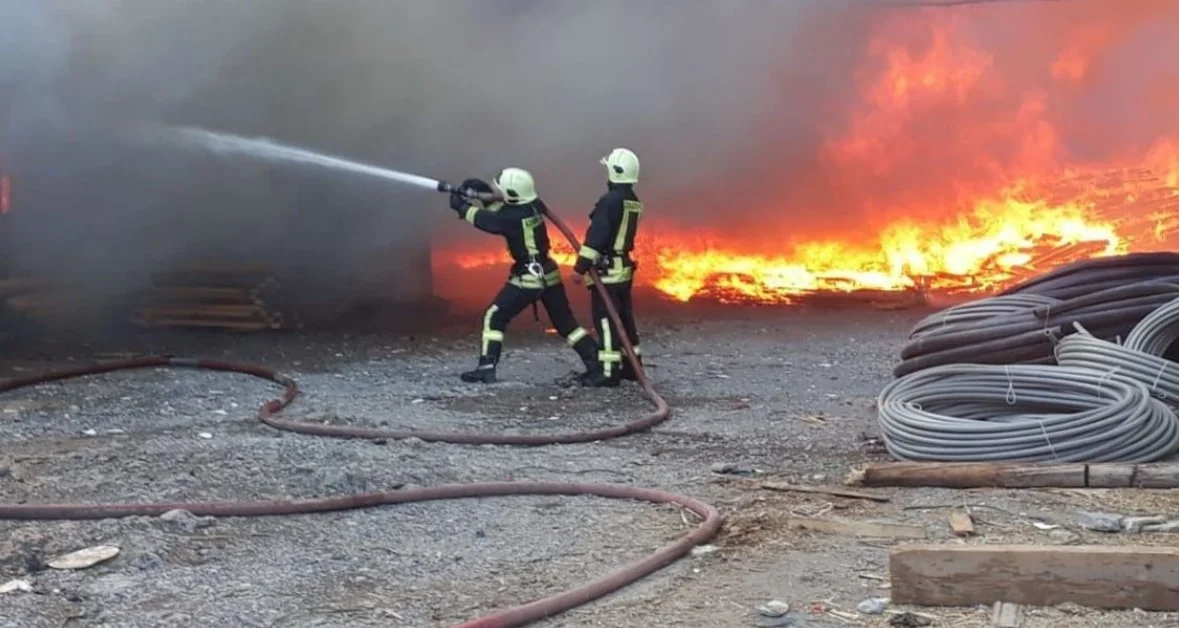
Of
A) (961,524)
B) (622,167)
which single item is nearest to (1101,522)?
(961,524)

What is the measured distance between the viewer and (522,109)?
34.4 ft

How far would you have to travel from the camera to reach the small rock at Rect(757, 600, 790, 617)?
326 centimetres

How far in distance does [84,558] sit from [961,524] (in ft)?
9.20

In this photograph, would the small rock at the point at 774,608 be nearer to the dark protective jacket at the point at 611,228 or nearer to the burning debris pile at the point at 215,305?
the dark protective jacket at the point at 611,228

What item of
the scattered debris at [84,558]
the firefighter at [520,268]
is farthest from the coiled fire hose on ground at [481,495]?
the firefighter at [520,268]

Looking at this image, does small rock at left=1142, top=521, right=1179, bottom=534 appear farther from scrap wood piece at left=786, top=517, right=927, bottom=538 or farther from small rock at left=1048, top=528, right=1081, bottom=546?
scrap wood piece at left=786, top=517, right=927, bottom=538

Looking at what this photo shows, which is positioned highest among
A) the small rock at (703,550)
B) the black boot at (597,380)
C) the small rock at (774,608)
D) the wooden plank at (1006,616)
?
the black boot at (597,380)

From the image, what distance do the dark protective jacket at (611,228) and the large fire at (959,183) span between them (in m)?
4.57

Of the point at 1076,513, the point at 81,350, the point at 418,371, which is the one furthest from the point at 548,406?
the point at 81,350

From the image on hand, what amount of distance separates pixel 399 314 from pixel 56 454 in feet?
17.2

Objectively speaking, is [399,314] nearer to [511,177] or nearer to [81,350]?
[81,350]

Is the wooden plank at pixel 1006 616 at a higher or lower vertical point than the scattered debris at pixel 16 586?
higher

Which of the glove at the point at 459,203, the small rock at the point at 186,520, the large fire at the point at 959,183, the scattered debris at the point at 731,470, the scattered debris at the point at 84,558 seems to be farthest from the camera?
the large fire at the point at 959,183

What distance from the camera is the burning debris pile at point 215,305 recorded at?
9234 mm
